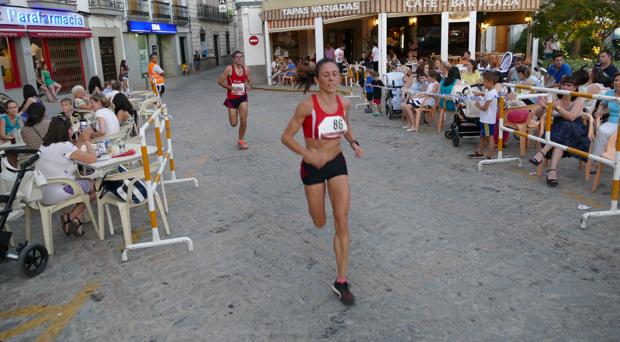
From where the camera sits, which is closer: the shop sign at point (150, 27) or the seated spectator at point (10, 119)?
the seated spectator at point (10, 119)

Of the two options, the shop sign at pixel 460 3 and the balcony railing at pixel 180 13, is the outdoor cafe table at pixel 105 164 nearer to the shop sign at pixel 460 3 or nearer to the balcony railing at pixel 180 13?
the shop sign at pixel 460 3

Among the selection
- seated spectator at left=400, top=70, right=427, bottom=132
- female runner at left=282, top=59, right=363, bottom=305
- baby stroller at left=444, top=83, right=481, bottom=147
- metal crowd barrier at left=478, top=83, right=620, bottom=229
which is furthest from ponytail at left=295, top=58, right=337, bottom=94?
seated spectator at left=400, top=70, right=427, bottom=132

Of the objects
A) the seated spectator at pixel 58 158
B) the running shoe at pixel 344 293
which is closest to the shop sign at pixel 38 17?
the seated spectator at pixel 58 158

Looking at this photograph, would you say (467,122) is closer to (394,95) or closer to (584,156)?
(584,156)

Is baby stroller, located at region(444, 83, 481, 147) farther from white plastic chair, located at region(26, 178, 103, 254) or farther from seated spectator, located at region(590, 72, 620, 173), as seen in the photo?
white plastic chair, located at region(26, 178, 103, 254)

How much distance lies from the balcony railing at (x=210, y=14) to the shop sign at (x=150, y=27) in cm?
571

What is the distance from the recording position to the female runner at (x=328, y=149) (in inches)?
148

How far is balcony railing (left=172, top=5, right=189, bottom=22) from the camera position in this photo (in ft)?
113

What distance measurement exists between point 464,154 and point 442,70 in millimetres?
5636

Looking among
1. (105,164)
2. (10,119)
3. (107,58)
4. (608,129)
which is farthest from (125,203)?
(107,58)

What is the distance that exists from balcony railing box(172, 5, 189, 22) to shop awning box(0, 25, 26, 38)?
16.3 m

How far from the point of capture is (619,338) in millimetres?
3264

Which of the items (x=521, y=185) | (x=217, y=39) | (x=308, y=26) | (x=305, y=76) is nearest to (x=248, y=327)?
(x=305, y=76)

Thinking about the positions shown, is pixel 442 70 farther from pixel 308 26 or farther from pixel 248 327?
pixel 248 327
